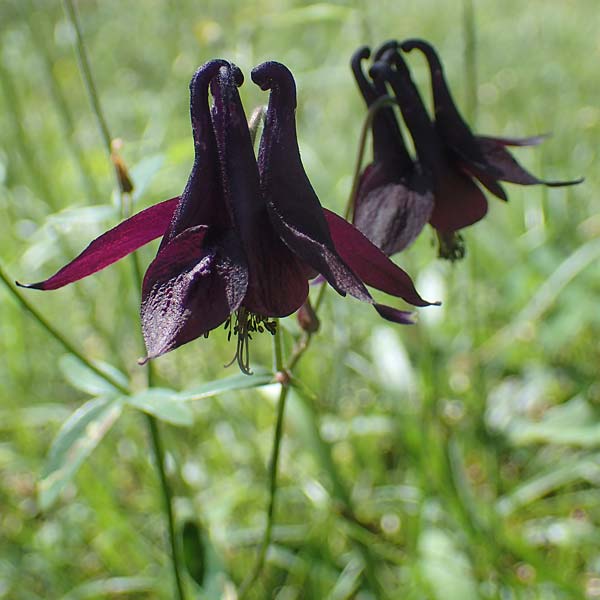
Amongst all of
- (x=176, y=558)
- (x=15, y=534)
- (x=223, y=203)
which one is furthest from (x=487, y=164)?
(x=15, y=534)

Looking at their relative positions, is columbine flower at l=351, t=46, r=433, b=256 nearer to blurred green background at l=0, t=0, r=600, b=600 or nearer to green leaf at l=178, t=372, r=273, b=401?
blurred green background at l=0, t=0, r=600, b=600

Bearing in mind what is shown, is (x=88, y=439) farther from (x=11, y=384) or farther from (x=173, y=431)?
(x=11, y=384)

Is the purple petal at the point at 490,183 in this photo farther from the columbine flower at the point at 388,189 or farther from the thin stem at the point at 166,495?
the thin stem at the point at 166,495

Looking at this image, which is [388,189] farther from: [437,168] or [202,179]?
[202,179]

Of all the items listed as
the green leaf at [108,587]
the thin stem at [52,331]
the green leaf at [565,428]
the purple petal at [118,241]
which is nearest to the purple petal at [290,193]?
the purple petal at [118,241]

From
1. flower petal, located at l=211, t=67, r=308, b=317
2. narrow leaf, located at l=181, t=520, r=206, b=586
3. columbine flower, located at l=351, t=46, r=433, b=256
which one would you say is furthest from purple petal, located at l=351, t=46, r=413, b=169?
narrow leaf, located at l=181, t=520, r=206, b=586

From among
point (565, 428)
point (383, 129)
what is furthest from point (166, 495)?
point (565, 428)
